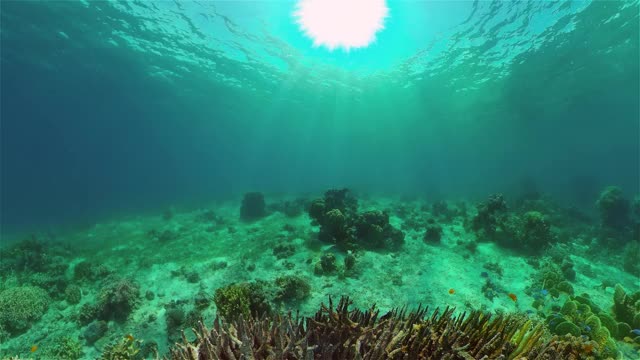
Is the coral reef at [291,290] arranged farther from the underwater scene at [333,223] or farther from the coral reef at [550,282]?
the coral reef at [550,282]

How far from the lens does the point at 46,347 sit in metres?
9.04

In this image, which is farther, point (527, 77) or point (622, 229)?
point (527, 77)

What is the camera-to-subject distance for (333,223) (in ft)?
A: 44.2

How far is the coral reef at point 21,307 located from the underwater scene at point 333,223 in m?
0.06

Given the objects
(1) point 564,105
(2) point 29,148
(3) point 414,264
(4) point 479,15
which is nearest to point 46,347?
(3) point 414,264

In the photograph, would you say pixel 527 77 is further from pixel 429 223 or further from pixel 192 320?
pixel 192 320

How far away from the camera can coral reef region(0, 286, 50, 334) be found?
995 cm

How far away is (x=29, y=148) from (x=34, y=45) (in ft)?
262

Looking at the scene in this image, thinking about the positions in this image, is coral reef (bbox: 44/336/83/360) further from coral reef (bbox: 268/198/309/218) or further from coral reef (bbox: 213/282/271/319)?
coral reef (bbox: 268/198/309/218)

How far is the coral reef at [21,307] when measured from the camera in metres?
9.95

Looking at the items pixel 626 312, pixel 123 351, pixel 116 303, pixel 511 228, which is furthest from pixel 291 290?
pixel 511 228

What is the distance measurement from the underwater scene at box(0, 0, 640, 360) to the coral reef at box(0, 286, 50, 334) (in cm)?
6

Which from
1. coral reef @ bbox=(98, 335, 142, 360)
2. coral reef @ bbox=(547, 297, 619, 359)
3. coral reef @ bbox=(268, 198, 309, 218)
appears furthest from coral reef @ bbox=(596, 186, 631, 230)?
coral reef @ bbox=(98, 335, 142, 360)

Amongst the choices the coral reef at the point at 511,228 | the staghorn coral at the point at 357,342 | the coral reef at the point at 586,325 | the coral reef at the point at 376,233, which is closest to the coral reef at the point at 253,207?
the coral reef at the point at 376,233
